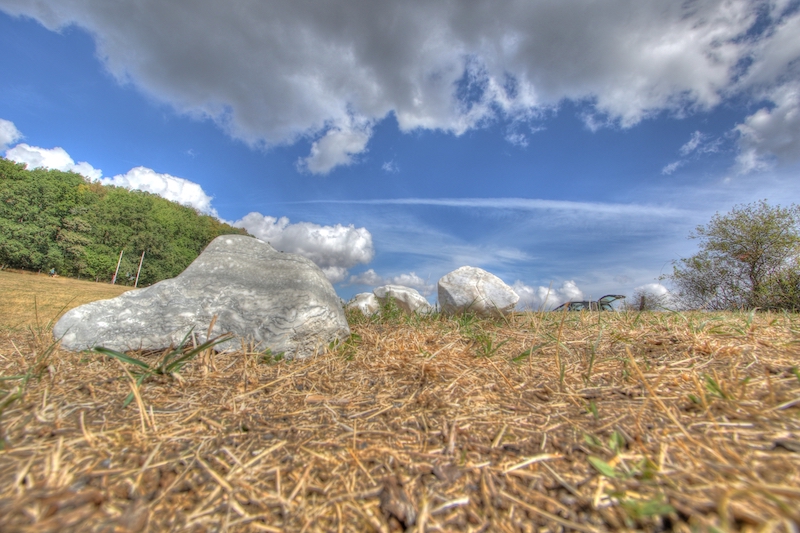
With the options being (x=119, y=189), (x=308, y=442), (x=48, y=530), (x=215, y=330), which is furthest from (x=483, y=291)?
(x=119, y=189)

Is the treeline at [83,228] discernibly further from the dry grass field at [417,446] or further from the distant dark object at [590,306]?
the distant dark object at [590,306]

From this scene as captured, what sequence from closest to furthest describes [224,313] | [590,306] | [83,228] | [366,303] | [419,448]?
[419,448] < [224,313] < [590,306] < [366,303] < [83,228]

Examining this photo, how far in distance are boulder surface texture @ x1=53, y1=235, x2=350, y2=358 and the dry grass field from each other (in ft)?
2.35

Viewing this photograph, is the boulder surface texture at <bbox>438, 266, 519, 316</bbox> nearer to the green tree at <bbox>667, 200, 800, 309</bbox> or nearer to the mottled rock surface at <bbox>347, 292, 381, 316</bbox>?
the mottled rock surface at <bbox>347, 292, 381, 316</bbox>

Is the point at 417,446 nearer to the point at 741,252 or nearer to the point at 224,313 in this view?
the point at 224,313

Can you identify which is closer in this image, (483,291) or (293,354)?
(293,354)

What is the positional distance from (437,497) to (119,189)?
181 ft

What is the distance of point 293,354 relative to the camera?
3496mm

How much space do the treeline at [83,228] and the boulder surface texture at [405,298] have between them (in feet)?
132

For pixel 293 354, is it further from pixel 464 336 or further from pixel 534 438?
pixel 534 438

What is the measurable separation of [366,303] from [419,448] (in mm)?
4807

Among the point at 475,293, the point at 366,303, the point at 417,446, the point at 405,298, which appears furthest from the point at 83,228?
the point at 417,446

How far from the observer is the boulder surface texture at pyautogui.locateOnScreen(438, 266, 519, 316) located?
18.1 ft

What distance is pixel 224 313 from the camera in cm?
381
